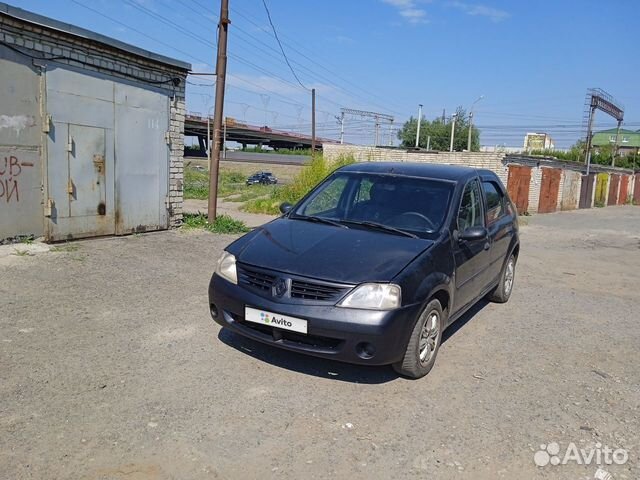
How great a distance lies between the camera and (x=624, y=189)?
4144cm

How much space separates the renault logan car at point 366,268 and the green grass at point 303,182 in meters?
12.8

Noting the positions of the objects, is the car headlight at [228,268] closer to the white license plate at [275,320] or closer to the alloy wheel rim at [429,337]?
the white license plate at [275,320]

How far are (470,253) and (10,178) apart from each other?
666 centimetres

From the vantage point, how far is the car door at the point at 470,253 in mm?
4660

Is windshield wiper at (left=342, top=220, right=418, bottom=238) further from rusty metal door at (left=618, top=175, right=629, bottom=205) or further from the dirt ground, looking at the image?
rusty metal door at (left=618, top=175, right=629, bottom=205)

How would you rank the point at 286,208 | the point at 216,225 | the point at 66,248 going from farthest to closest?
1. the point at 216,225
2. the point at 66,248
3. the point at 286,208

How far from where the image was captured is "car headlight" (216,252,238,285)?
13.7 feet

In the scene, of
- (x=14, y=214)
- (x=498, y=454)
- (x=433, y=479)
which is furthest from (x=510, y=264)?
(x=14, y=214)

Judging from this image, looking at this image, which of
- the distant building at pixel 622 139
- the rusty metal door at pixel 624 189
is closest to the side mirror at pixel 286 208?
the rusty metal door at pixel 624 189

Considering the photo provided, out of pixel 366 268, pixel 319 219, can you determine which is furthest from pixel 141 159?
pixel 366 268

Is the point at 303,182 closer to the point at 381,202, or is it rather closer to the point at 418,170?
the point at 418,170

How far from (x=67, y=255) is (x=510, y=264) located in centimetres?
626

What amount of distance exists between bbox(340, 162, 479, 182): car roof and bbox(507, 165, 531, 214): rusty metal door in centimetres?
1932

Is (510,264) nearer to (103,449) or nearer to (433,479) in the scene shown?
(433,479)
